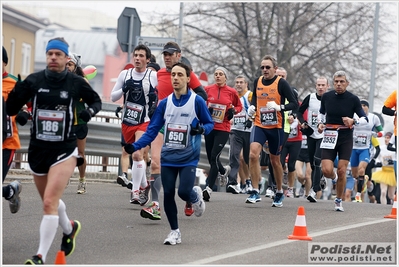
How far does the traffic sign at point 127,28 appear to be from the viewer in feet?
64.6

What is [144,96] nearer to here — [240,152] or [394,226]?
[394,226]

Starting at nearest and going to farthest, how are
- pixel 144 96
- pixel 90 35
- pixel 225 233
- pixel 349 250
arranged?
pixel 349 250 < pixel 225 233 < pixel 144 96 < pixel 90 35

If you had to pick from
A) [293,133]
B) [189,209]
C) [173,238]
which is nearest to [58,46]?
[173,238]

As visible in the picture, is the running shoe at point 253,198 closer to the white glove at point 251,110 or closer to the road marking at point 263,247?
the white glove at point 251,110

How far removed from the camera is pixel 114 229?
1128 cm

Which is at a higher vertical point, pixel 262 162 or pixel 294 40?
pixel 294 40

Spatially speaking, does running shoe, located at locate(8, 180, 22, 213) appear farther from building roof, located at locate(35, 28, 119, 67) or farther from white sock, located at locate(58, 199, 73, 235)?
building roof, located at locate(35, 28, 119, 67)

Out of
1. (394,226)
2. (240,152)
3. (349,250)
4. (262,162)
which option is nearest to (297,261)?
(349,250)

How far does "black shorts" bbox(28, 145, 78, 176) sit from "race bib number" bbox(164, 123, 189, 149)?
160cm

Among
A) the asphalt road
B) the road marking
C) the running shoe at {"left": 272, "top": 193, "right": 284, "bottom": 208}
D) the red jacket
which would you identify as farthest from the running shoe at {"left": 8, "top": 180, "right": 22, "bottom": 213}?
the red jacket

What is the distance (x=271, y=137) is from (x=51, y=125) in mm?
6033

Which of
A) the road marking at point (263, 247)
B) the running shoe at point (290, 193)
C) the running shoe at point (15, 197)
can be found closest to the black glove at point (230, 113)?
the road marking at point (263, 247)

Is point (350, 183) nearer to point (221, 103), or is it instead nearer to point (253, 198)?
point (221, 103)

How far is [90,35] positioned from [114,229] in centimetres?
11045
